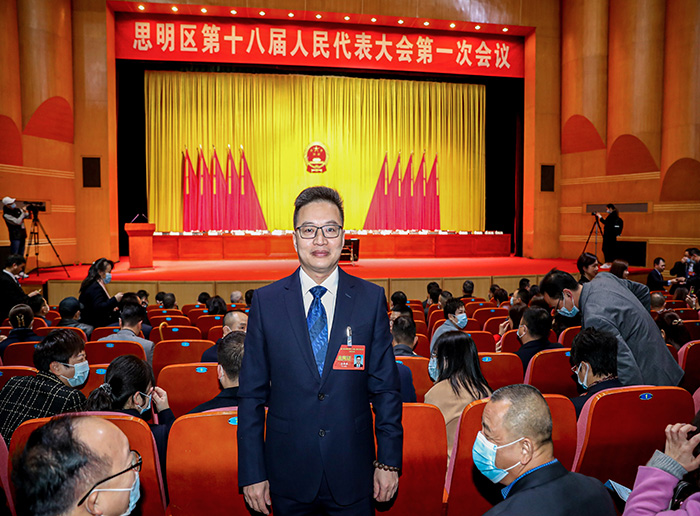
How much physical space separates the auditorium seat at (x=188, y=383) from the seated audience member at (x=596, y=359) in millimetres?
1903

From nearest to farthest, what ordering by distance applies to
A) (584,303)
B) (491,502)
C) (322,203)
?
(322,203), (491,502), (584,303)

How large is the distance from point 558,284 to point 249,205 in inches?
542

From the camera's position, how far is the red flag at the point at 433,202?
677 inches

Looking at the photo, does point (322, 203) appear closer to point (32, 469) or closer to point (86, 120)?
point (32, 469)

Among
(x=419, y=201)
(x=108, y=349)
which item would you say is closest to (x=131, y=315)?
(x=108, y=349)

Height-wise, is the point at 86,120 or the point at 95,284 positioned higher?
the point at 86,120

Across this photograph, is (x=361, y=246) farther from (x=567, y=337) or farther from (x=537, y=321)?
(x=537, y=321)

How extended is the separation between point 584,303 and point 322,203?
195 centimetres

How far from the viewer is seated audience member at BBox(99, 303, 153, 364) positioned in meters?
4.07

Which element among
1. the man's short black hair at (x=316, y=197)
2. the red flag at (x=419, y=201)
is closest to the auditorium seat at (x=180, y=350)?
the man's short black hair at (x=316, y=197)

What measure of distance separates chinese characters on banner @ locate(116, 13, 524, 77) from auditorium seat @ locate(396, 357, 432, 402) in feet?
36.0

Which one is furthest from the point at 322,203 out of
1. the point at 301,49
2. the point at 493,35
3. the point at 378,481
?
the point at 493,35

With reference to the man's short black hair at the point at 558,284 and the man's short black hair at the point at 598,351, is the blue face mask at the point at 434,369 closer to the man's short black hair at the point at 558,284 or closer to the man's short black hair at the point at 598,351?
the man's short black hair at the point at 598,351

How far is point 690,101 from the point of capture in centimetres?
1157
